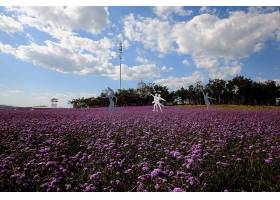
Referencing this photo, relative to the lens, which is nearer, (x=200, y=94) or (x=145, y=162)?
(x=145, y=162)

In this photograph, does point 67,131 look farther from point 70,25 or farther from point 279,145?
point 279,145

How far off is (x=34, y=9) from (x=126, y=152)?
2.95 metres

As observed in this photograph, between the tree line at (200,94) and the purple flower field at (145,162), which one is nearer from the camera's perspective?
the purple flower field at (145,162)

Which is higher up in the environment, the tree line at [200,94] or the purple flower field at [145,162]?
the tree line at [200,94]

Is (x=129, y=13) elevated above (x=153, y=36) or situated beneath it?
→ elevated above

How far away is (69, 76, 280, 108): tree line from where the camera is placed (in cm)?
712

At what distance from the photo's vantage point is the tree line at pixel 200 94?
7117mm

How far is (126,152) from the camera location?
4977 mm

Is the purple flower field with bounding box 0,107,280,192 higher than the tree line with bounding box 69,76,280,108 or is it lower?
lower

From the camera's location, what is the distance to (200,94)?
8.54 meters

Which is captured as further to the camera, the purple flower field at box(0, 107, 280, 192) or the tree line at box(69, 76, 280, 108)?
the tree line at box(69, 76, 280, 108)

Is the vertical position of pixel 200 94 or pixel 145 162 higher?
pixel 200 94
